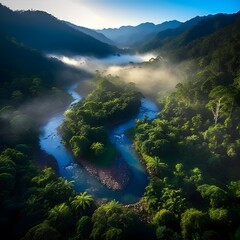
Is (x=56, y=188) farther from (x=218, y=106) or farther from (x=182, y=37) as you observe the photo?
(x=182, y=37)

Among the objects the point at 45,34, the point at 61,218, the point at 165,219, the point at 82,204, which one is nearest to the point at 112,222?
the point at 82,204

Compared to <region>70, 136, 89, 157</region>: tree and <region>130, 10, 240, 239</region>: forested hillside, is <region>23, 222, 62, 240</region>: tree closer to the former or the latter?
<region>130, 10, 240, 239</region>: forested hillside

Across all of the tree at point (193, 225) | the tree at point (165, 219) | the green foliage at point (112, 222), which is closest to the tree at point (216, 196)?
the tree at point (193, 225)

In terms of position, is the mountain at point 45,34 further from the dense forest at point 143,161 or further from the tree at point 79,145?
the tree at point 79,145

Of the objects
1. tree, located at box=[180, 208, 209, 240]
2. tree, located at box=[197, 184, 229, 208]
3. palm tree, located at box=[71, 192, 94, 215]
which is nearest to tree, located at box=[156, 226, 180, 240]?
tree, located at box=[180, 208, 209, 240]

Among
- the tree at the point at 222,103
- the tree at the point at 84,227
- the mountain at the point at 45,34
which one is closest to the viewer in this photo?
the tree at the point at 84,227

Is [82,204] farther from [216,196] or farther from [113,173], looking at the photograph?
[216,196]
